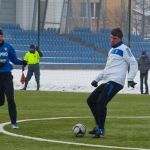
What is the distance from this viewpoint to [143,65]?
97.8ft

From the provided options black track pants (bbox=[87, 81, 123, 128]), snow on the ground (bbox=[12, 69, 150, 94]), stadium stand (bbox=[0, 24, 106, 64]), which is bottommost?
snow on the ground (bbox=[12, 69, 150, 94])

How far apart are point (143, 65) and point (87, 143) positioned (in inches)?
761

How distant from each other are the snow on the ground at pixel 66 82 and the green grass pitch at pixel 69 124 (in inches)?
310

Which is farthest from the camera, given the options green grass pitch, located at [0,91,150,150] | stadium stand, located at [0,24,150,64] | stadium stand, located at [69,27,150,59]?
stadium stand, located at [69,27,150,59]

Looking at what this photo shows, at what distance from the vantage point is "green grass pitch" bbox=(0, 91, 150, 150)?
1059 cm

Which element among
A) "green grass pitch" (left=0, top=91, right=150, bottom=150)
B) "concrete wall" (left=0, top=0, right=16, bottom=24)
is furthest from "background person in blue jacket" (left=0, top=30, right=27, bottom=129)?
"concrete wall" (left=0, top=0, right=16, bottom=24)

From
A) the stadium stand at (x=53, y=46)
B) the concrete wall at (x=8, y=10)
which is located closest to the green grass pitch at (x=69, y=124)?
the stadium stand at (x=53, y=46)

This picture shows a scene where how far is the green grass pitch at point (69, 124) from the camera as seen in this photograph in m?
10.6

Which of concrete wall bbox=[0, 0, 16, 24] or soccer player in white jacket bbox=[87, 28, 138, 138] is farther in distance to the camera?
concrete wall bbox=[0, 0, 16, 24]

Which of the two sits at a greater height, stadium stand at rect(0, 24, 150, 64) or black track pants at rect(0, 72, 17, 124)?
black track pants at rect(0, 72, 17, 124)

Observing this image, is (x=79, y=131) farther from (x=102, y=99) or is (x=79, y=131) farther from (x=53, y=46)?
(x=53, y=46)

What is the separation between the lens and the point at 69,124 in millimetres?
14078

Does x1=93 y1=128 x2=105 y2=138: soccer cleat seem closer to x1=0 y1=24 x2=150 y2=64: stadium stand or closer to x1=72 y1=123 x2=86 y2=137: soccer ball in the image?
x1=72 y1=123 x2=86 y2=137: soccer ball

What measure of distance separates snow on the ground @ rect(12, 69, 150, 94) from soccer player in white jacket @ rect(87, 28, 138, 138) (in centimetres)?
1807
